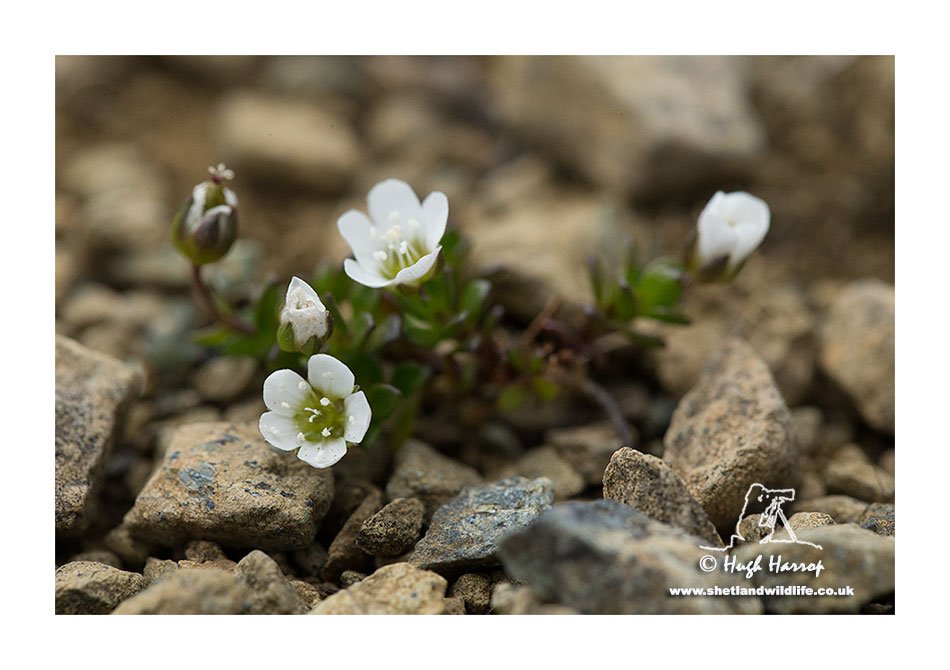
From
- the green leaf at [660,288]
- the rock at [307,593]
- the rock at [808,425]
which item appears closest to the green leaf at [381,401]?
the rock at [307,593]

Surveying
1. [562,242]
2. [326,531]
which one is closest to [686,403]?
[562,242]

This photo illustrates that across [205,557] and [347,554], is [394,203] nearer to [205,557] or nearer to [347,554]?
[347,554]

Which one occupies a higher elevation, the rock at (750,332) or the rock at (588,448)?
the rock at (750,332)

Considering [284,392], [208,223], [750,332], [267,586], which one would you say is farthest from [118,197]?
[750,332]

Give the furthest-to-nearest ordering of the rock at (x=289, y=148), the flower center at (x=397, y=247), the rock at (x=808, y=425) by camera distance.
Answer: the rock at (x=289, y=148)
the rock at (x=808, y=425)
the flower center at (x=397, y=247)

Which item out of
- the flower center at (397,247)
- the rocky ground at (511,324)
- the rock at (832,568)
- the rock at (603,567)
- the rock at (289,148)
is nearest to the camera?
the rock at (603,567)

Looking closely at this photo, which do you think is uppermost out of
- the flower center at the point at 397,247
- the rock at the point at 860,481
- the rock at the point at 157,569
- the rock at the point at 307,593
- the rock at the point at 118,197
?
the rock at the point at 118,197

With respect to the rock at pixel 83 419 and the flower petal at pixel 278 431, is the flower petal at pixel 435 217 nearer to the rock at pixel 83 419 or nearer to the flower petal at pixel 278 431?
the flower petal at pixel 278 431
